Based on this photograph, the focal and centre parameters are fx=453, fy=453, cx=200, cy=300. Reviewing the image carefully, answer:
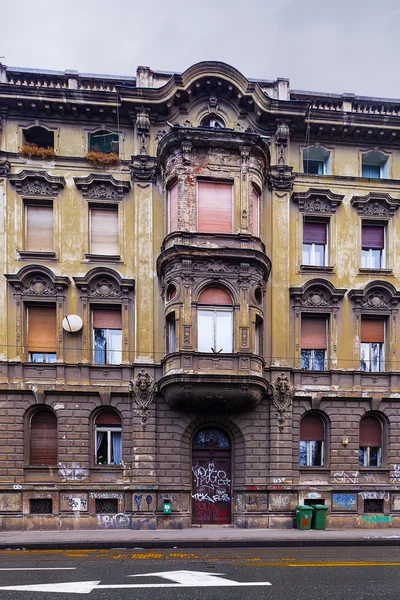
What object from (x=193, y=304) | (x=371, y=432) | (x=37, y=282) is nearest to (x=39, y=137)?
(x=37, y=282)

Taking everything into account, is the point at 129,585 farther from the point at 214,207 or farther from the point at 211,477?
the point at 214,207

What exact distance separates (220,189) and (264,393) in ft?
25.9

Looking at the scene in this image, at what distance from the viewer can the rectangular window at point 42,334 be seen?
17.2 meters

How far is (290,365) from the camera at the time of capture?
695 inches

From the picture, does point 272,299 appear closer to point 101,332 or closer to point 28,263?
point 101,332

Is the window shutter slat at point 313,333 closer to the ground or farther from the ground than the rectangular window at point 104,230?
closer to the ground

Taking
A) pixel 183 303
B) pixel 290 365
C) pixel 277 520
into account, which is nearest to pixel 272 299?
pixel 290 365

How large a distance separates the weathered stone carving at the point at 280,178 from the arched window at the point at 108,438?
36.1 feet

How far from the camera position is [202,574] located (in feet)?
28.9

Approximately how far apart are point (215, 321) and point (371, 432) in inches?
309

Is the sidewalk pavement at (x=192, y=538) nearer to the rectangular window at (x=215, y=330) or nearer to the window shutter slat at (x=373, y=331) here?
the rectangular window at (x=215, y=330)

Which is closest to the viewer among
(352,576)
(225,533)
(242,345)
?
(352,576)

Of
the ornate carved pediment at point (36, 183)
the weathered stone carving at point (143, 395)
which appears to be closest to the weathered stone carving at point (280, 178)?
the ornate carved pediment at point (36, 183)

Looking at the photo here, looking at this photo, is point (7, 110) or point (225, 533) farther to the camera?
point (7, 110)
